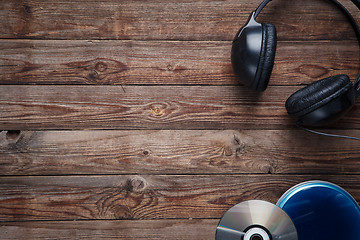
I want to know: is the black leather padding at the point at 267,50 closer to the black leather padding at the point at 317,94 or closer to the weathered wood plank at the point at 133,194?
the black leather padding at the point at 317,94

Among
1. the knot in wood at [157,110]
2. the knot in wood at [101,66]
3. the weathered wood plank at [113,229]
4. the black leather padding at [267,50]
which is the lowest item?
the weathered wood plank at [113,229]

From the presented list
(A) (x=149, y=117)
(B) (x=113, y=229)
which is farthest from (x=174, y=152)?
(B) (x=113, y=229)

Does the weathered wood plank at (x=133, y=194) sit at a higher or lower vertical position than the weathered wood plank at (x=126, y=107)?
lower

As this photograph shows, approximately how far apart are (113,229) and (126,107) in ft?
1.30

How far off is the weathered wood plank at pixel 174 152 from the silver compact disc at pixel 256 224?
17cm

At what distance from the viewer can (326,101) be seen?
30.6 inches

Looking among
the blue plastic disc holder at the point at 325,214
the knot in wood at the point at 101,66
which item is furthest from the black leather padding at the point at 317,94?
the knot in wood at the point at 101,66

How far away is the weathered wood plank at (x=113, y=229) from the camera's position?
0.94 meters

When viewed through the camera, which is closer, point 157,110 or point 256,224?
point 256,224

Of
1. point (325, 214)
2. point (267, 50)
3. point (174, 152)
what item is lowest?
point (325, 214)

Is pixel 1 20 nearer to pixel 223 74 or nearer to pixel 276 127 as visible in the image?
pixel 223 74

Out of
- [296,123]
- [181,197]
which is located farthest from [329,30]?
[181,197]

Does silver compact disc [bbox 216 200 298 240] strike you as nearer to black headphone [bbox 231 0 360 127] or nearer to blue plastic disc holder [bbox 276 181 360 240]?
blue plastic disc holder [bbox 276 181 360 240]

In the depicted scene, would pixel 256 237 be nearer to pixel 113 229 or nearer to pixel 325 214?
pixel 325 214
